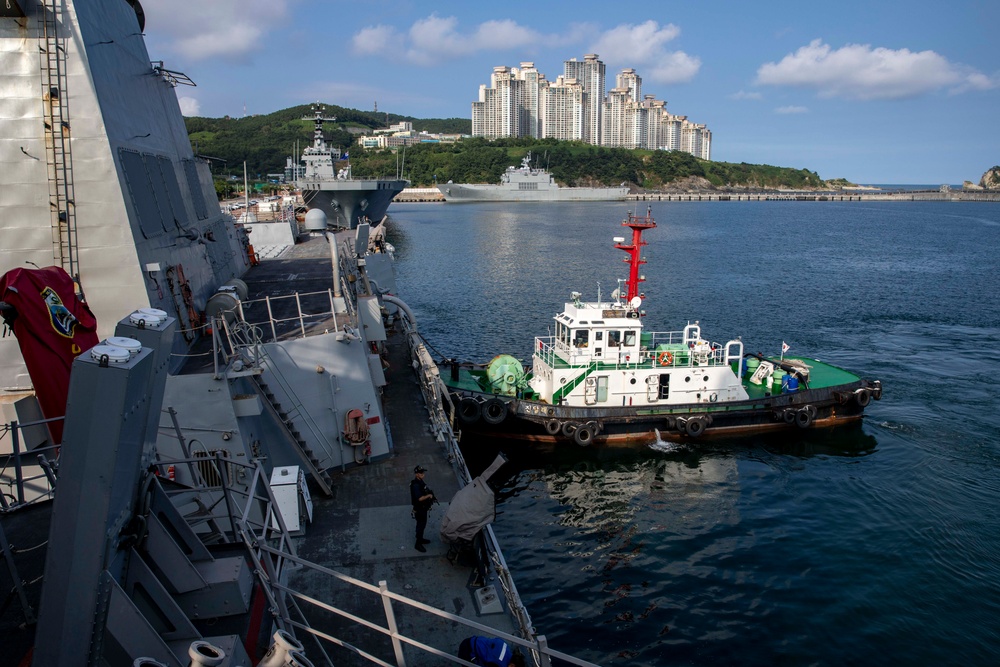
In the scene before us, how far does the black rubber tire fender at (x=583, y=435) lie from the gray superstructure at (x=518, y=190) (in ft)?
495

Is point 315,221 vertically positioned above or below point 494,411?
above

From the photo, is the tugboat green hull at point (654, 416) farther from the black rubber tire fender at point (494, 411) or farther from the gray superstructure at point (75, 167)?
the gray superstructure at point (75, 167)

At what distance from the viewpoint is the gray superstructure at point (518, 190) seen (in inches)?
6604

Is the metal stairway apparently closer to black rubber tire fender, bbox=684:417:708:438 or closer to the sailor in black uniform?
the sailor in black uniform

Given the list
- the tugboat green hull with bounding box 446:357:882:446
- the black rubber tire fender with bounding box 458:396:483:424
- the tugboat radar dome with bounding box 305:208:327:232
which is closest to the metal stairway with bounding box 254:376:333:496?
the black rubber tire fender with bounding box 458:396:483:424

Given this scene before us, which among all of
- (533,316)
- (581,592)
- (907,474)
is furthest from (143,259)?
(533,316)

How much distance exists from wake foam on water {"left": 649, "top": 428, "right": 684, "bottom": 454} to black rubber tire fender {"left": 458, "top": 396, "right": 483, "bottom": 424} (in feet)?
21.2

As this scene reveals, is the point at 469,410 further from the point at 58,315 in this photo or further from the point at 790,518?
the point at 58,315

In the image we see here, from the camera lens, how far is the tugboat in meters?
22.6

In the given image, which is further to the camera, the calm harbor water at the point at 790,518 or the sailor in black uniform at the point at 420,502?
the calm harbor water at the point at 790,518

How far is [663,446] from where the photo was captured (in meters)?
23.0

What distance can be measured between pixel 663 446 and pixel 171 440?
16.8 meters

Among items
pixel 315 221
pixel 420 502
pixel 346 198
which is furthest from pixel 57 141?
pixel 346 198

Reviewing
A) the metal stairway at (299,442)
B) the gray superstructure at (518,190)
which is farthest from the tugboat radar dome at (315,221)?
the gray superstructure at (518,190)
